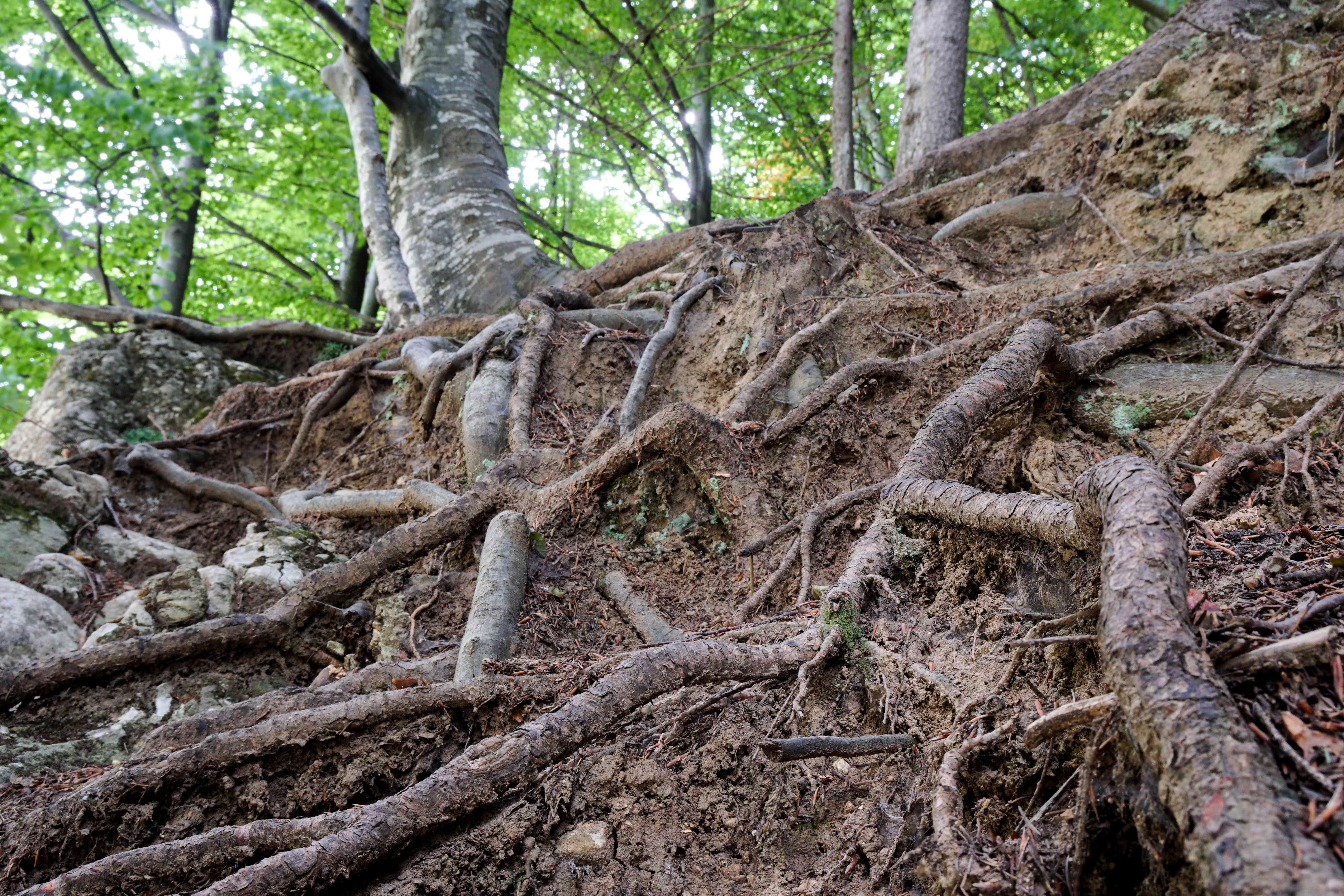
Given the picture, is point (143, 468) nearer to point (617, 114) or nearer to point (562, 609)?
point (562, 609)

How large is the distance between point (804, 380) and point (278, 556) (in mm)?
2973

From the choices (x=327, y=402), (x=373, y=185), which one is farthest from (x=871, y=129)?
(x=327, y=402)

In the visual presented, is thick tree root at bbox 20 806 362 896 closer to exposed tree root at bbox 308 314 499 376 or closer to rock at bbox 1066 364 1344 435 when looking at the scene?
rock at bbox 1066 364 1344 435

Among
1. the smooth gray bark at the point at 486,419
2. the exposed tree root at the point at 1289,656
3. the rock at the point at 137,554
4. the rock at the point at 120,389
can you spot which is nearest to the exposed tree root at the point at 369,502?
the smooth gray bark at the point at 486,419

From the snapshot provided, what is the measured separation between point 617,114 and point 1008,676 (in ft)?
45.3

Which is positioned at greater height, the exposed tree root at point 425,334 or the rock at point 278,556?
the exposed tree root at point 425,334

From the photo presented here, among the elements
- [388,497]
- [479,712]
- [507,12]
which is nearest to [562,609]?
[479,712]

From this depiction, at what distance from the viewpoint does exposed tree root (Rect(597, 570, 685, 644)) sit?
2.96 m

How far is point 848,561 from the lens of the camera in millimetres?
2707

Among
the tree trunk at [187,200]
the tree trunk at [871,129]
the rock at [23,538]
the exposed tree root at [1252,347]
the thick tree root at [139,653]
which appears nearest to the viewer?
the exposed tree root at [1252,347]

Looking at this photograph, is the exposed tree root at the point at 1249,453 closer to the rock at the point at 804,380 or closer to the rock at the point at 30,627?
the rock at the point at 804,380

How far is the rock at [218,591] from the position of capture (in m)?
3.80

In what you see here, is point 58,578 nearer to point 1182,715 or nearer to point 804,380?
point 804,380

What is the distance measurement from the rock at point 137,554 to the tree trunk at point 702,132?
23.7 ft
